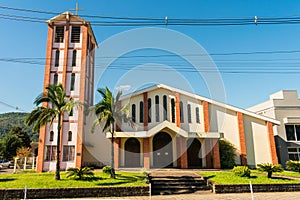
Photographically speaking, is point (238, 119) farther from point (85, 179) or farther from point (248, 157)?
point (85, 179)

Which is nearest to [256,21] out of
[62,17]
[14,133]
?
[62,17]

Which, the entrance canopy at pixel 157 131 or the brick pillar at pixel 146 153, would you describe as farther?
the entrance canopy at pixel 157 131

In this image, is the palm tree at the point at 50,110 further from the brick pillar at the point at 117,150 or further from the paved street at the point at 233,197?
the paved street at the point at 233,197

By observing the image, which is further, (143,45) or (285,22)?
(143,45)

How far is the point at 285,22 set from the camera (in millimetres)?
9969

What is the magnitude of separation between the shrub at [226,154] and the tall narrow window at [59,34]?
1915 centimetres

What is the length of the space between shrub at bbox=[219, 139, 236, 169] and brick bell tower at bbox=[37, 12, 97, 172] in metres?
13.2

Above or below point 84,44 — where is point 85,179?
below

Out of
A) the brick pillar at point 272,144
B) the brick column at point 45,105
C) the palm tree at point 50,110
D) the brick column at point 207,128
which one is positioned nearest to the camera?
the palm tree at point 50,110

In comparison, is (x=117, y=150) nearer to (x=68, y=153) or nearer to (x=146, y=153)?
(x=146, y=153)

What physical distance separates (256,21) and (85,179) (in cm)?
1263

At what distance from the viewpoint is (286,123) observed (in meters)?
25.8

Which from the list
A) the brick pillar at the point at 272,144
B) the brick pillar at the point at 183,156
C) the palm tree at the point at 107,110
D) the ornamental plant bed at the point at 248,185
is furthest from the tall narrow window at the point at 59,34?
the brick pillar at the point at 272,144

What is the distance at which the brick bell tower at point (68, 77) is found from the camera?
70.1 ft
